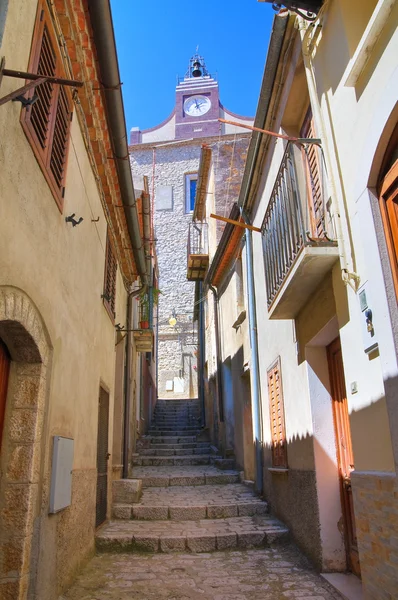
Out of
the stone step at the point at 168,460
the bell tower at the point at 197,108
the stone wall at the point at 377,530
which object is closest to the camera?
the stone wall at the point at 377,530

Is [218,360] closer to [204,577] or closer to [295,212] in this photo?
[204,577]

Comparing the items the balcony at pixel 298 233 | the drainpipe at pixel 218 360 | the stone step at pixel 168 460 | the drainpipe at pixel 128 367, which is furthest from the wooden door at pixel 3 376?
the drainpipe at pixel 218 360

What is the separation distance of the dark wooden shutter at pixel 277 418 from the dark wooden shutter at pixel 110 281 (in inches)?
109

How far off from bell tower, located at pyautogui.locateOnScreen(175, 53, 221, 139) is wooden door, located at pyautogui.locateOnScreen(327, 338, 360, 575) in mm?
28443

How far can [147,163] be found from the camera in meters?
30.5

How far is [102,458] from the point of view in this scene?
23.2ft

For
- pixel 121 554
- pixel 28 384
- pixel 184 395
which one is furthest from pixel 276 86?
pixel 184 395

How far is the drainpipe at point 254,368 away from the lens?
Answer: 26.9 feet

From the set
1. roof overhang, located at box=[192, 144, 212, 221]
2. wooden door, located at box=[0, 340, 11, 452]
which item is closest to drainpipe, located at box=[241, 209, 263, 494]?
wooden door, located at box=[0, 340, 11, 452]

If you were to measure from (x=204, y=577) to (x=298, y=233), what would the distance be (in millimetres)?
3922

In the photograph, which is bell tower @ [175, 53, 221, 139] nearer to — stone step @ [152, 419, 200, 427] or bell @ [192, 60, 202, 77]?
bell @ [192, 60, 202, 77]

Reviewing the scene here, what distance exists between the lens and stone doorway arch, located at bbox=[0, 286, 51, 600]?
3.42 meters

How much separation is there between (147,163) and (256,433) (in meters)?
25.1

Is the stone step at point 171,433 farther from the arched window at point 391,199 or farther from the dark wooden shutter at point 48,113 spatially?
the arched window at point 391,199
